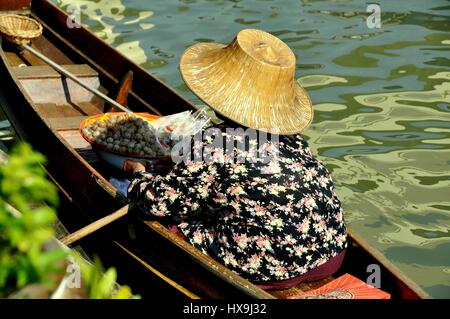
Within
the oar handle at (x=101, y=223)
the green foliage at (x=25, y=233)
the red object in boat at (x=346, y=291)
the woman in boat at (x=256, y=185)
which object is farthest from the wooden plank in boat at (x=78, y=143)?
the green foliage at (x=25, y=233)

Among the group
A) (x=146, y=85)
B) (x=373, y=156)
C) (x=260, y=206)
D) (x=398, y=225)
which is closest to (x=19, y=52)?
(x=146, y=85)

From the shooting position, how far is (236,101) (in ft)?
12.3

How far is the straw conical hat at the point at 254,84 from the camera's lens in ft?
12.2

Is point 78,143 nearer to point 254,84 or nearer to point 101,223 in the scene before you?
point 101,223

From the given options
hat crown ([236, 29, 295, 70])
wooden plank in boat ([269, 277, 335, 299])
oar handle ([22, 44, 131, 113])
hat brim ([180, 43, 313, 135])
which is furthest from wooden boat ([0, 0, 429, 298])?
hat crown ([236, 29, 295, 70])

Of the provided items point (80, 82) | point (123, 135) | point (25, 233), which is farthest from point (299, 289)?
point (80, 82)

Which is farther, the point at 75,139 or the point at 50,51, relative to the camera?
the point at 50,51

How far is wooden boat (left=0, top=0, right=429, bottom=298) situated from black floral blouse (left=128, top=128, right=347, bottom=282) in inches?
6.0

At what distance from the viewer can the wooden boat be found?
12.7 ft

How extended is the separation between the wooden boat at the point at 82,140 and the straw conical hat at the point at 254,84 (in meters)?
0.76

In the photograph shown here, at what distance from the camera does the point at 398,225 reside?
5.75 meters

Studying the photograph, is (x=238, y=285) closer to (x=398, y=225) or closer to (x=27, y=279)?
(x=27, y=279)

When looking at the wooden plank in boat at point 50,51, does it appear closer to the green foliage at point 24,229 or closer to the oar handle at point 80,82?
the oar handle at point 80,82

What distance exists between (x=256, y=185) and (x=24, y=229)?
196 centimetres
